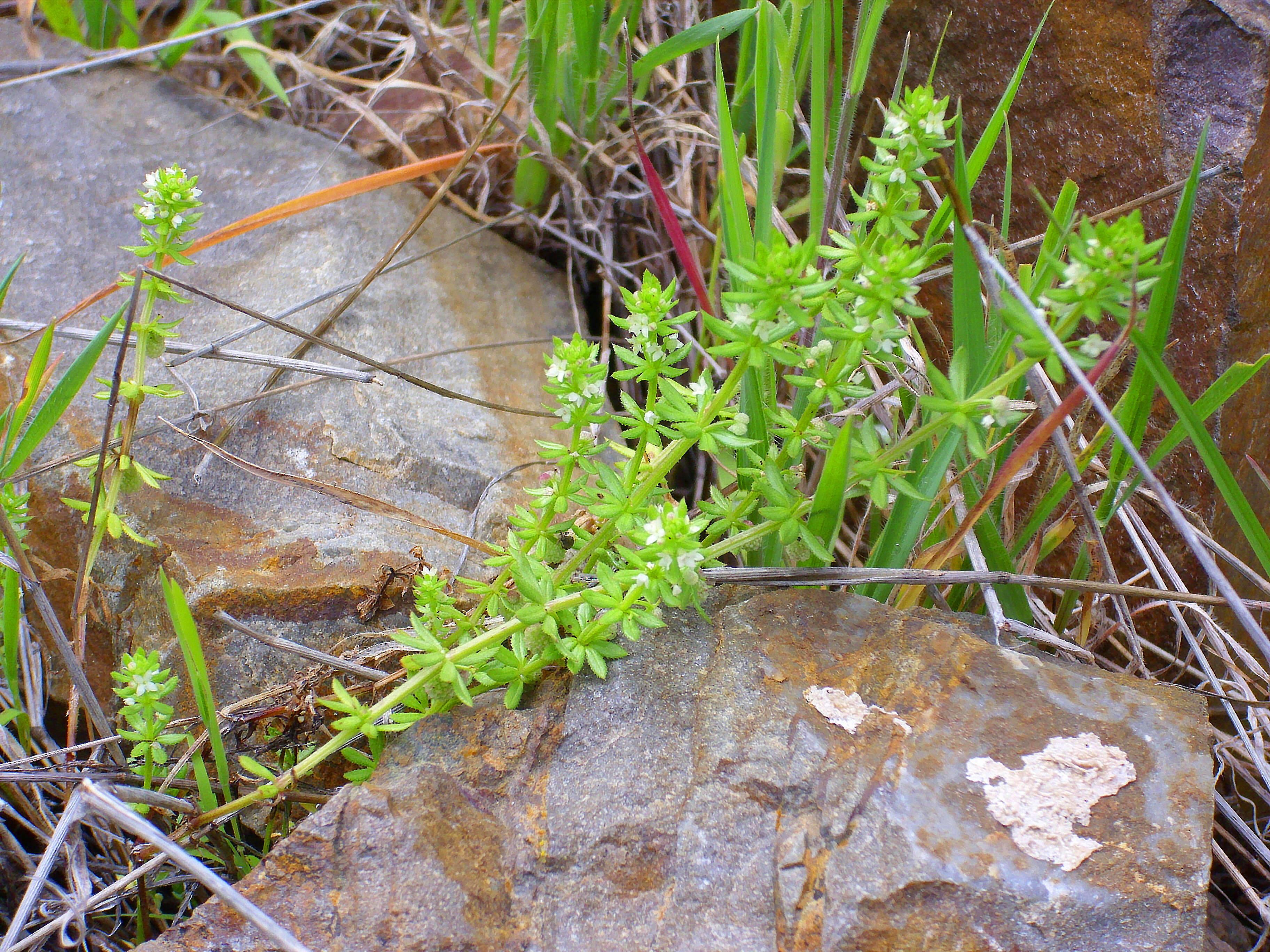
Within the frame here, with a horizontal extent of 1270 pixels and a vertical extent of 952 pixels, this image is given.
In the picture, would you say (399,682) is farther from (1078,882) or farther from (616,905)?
(1078,882)

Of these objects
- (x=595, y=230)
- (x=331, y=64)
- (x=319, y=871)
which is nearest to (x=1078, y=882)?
(x=319, y=871)

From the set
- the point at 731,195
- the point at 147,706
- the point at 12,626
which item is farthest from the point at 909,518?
the point at 12,626

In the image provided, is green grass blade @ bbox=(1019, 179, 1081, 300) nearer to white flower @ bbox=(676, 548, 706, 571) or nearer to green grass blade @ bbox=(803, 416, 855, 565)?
green grass blade @ bbox=(803, 416, 855, 565)

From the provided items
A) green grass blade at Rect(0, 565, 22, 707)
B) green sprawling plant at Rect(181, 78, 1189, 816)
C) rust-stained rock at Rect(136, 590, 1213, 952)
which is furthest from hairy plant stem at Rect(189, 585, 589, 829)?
green grass blade at Rect(0, 565, 22, 707)

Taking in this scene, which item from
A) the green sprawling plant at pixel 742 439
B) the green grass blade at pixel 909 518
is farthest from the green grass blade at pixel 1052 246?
the green grass blade at pixel 909 518

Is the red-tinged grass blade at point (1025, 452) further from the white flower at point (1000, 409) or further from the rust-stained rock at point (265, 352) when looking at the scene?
the rust-stained rock at point (265, 352)

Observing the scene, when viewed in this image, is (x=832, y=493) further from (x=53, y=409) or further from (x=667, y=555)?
(x=53, y=409)
